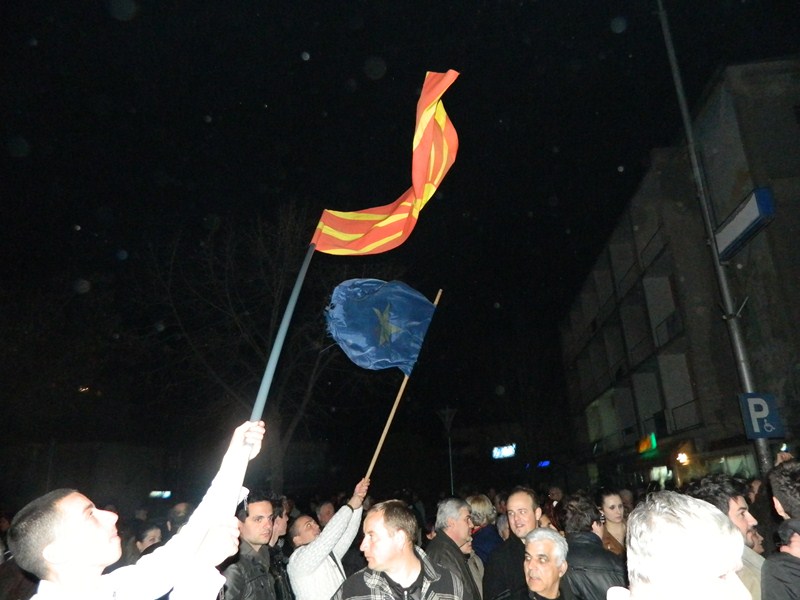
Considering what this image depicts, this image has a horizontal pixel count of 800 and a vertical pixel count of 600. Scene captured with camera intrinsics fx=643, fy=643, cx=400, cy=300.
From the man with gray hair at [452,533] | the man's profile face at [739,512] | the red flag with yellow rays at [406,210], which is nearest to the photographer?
the man's profile face at [739,512]

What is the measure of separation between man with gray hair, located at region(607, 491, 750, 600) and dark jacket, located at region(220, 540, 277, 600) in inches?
107

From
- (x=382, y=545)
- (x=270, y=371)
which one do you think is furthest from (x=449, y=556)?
(x=270, y=371)

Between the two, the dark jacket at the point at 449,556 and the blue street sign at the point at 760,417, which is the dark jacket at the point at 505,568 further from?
the blue street sign at the point at 760,417

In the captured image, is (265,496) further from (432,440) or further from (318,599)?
(432,440)

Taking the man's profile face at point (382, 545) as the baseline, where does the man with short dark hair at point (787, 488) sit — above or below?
above

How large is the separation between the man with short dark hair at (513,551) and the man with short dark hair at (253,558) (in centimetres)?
182

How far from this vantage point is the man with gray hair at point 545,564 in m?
4.10

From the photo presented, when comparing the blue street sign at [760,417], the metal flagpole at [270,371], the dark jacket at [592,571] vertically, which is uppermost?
the blue street sign at [760,417]

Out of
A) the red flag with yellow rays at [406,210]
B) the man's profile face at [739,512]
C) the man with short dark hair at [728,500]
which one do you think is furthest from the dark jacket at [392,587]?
the red flag with yellow rays at [406,210]

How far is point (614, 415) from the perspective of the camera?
116 feet

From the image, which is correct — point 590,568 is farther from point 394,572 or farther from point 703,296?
point 703,296

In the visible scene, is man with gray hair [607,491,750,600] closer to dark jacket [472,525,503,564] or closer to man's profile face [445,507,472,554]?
man's profile face [445,507,472,554]

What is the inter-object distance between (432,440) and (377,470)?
452 centimetres

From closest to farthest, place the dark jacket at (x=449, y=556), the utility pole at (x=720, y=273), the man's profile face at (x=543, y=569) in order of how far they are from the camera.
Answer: the man's profile face at (x=543, y=569), the dark jacket at (x=449, y=556), the utility pole at (x=720, y=273)
